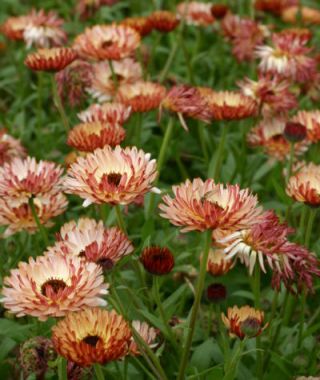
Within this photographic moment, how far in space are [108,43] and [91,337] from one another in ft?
5.89

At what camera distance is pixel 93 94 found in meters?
3.49

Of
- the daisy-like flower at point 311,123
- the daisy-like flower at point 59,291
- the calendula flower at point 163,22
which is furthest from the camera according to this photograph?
the calendula flower at point 163,22

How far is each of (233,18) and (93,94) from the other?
43.6 inches

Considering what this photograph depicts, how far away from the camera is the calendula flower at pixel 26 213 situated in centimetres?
264

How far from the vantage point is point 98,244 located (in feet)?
6.84

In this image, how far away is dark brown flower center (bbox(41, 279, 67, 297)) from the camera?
6.21 ft

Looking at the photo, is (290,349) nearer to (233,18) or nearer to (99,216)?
(99,216)

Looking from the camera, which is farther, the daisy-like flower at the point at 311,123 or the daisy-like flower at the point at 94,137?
the daisy-like flower at the point at 311,123

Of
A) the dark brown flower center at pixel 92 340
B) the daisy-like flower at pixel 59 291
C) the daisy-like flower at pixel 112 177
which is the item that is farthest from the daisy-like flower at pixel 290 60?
the dark brown flower center at pixel 92 340

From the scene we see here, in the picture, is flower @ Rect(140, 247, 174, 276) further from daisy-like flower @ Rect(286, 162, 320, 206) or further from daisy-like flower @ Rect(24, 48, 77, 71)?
daisy-like flower @ Rect(24, 48, 77, 71)

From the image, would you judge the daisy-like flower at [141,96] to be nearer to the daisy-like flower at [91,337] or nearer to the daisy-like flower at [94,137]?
the daisy-like flower at [94,137]

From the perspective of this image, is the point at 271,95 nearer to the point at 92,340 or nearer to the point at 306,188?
the point at 306,188

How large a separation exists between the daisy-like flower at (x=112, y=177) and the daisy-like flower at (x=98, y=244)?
0.09 meters

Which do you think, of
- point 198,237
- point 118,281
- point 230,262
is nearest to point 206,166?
point 198,237
